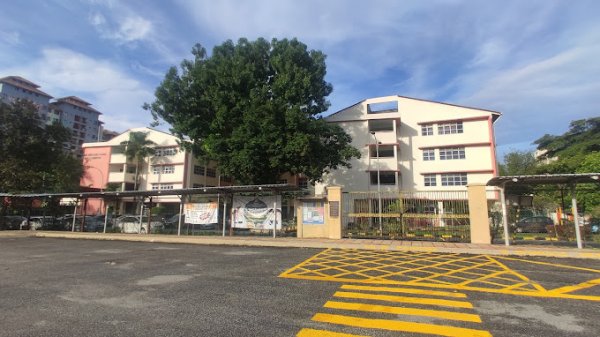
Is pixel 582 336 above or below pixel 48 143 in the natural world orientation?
below

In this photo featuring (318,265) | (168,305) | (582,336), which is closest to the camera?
(582,336)

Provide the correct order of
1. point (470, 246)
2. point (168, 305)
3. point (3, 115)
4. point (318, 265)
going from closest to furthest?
1. point (168, 305)
2. point (318, 265)
3. point (470, 246)
4. point (3, 115)

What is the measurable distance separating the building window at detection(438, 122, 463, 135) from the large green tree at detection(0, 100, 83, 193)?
127ft

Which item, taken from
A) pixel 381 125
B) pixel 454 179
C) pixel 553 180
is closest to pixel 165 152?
pixel 381 125

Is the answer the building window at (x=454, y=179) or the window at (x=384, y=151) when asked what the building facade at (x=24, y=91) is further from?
the building window at (x=454, y=179)

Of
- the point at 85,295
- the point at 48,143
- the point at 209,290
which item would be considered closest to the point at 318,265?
the point at 209,290

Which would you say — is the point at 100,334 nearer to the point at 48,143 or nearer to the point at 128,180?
the point at 48,143

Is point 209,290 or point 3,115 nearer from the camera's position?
point 209,290

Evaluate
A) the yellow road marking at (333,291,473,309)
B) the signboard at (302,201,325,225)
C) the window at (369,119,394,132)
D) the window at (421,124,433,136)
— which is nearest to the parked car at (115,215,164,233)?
the signboard at (302,201,325,225)

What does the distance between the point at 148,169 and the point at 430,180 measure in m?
38.9

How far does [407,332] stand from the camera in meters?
4.84

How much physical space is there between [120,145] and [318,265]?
1981 inches

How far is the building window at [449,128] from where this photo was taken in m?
39.8

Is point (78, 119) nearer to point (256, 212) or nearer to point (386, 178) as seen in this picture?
point (386, 178)
